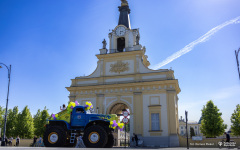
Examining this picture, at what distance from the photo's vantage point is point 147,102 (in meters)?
31.5

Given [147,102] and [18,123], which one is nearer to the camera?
[147,102]

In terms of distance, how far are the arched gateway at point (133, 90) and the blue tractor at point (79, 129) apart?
53.9 ft

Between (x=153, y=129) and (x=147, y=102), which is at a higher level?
(x=147, y=102)

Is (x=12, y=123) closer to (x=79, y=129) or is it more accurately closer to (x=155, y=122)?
(x=155, y=122)

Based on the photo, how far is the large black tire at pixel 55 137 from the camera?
14.0 meters

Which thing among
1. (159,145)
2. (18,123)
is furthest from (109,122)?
(18,123)

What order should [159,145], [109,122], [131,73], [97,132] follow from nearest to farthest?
[97,132] < [109,122] < [159,145] < [131,73]

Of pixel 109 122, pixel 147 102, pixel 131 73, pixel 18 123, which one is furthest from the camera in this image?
pixel 18 123

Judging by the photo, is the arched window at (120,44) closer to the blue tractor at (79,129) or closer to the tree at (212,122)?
the blue tractor at (79,129)

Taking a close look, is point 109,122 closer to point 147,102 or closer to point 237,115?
point 147,102

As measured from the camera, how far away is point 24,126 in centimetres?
5325

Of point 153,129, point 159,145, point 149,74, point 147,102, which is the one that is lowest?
point 159,145

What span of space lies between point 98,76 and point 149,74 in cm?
815

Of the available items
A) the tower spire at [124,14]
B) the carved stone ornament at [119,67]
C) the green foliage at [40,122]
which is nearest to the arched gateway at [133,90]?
the carved stone ornament at [119,67]
